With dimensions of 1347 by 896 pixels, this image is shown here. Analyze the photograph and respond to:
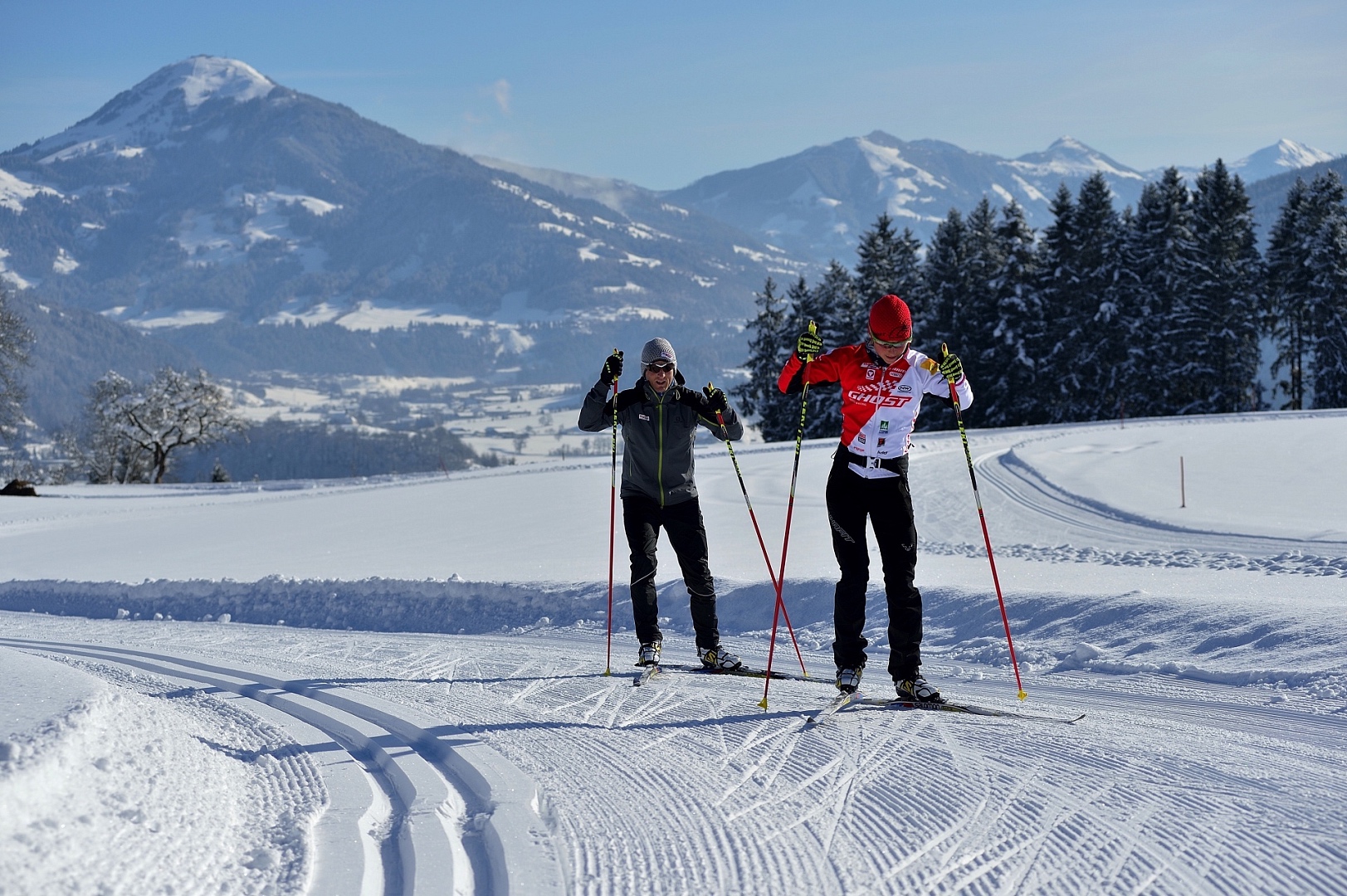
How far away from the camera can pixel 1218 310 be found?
4309 centimetres

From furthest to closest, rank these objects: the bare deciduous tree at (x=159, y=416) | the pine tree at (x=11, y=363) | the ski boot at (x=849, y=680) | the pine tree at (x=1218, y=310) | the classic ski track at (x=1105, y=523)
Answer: the bare deciduous tree at (x=159, y=416) → the pine tree at (x=1218, y=310) → the pine tree at (x=11, y=363) → the classic ski track at (x=1105, y=523) → the ski boot at (x=849, y=680)

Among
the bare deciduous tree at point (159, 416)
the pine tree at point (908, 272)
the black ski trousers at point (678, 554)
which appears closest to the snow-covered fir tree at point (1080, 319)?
the pine tree at point (908, 272)

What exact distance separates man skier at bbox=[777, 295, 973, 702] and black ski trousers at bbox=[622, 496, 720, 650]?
1307mm

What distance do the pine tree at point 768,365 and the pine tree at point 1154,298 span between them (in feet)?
49.9

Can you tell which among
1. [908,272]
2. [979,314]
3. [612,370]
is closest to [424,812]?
[612,370]

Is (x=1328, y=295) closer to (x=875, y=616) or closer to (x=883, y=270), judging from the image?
(x=883, y=270)

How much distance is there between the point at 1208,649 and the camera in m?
6.55

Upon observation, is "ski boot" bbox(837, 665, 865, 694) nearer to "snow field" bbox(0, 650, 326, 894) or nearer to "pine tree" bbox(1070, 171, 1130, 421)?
"snow field" bbox(0, 650, 326, 894)

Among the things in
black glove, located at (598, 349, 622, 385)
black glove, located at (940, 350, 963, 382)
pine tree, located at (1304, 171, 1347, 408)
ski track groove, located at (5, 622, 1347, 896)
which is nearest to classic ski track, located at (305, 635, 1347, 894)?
ski track groove, located at (5, 622, 1347, 896)

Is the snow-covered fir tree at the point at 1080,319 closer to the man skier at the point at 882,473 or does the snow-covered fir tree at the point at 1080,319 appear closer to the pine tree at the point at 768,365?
the pine tree at the point at 768,365

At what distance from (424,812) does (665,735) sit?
4.98 ft

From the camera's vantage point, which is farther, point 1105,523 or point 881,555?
point 1105,523

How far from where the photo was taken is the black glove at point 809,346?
19.1 ft

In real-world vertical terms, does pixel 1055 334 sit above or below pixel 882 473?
above
